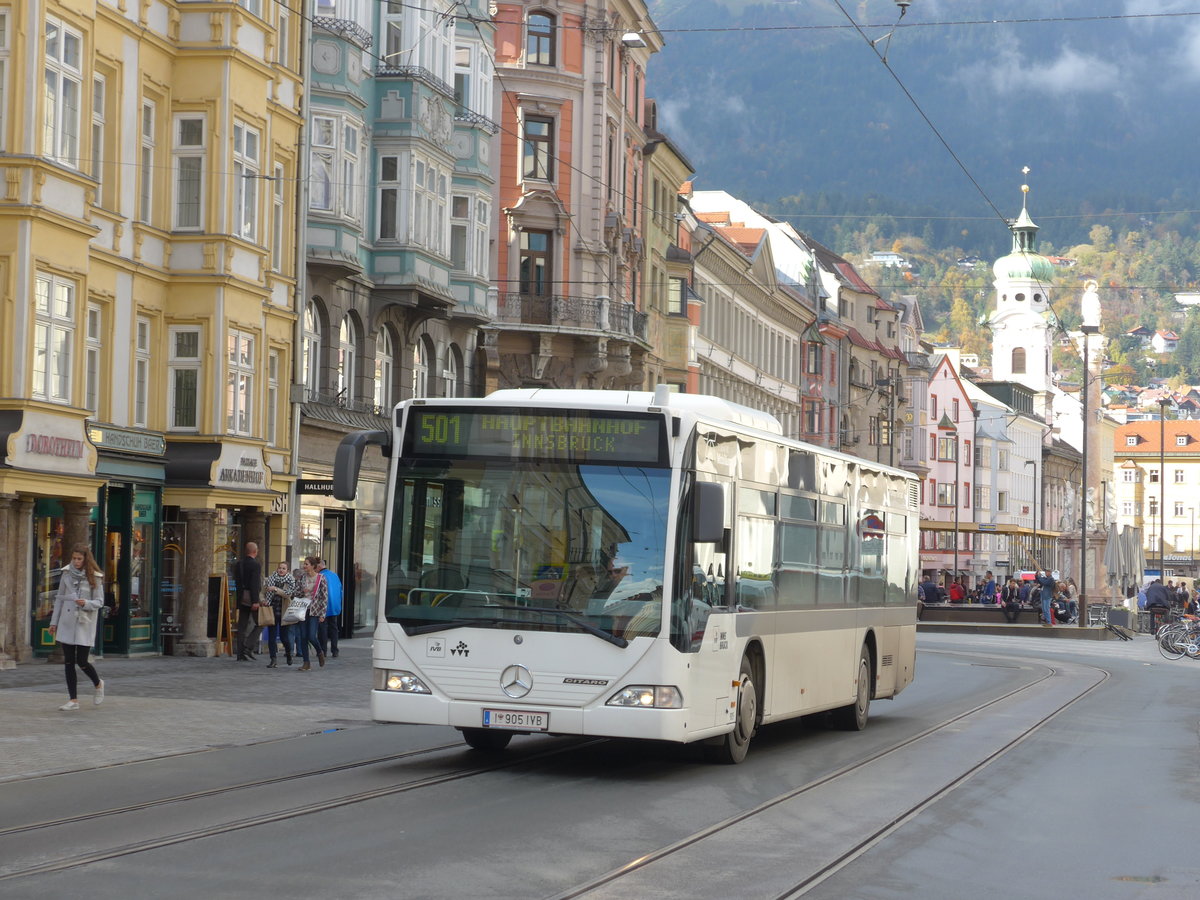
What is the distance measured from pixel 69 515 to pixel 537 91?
1146 inches

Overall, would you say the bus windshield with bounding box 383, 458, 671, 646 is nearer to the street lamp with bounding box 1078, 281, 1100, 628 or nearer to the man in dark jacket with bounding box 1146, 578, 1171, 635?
the man in dark jacket with bounding box 1146, 578, 1171, 635

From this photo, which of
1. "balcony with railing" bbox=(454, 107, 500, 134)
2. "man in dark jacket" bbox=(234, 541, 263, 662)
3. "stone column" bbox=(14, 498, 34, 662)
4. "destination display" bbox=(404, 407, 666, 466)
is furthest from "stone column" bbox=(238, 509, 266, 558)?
"destination display" bbox=(404, 407, 666, 466)

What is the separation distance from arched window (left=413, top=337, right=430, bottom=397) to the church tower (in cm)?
11657

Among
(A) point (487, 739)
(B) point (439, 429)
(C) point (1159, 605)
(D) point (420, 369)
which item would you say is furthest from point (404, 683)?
(C) point (1159, 605)

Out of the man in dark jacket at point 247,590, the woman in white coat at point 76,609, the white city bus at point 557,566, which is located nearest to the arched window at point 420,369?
the man in dark jacket at point 247,590

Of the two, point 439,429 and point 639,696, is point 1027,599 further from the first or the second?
point 639,696

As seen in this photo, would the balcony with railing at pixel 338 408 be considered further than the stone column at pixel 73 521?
Yes

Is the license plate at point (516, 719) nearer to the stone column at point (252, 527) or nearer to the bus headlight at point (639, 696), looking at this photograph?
the bus headlight at point (639, 696)

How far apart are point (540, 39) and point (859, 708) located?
1455 inches

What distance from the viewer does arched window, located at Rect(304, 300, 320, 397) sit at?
39.5m

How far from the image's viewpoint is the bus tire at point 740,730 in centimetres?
1728

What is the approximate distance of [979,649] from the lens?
168 feet

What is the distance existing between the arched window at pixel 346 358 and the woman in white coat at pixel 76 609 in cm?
1993

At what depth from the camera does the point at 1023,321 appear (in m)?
161
